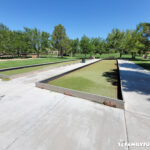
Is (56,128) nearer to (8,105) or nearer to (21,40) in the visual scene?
(8,105)

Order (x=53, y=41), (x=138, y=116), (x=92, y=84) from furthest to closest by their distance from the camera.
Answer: (x=53, y=41)
(x=92, y=84)
(x=138, y=116)

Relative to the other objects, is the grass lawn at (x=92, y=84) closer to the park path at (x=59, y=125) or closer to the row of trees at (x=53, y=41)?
the park path at (x=59, y=125)

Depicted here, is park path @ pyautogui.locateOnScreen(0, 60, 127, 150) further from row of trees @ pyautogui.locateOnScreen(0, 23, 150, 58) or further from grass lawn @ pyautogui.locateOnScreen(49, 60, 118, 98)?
row of trees @ pyautogui.locateOnScreen(0, 23, 150, 58)

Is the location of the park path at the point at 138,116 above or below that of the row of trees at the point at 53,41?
below

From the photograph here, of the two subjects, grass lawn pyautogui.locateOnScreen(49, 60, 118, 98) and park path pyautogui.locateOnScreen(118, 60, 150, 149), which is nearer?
park path pyautogui.locateOnScreen(118, 60, 150, 149)

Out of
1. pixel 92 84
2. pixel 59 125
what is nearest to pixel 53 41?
pixel 92 84

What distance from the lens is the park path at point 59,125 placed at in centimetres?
155

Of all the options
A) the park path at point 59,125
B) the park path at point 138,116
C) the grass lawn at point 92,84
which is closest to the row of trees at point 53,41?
the grass lawn at point 92,84

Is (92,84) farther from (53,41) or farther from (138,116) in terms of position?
(53,41)

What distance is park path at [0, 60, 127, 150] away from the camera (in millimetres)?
1548

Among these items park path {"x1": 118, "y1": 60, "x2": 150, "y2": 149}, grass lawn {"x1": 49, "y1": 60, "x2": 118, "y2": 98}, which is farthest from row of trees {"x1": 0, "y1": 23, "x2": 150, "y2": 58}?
park path {"x1": 118, "y1": 60, "x2": 150, "y2": 149}

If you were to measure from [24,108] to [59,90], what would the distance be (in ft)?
4.88

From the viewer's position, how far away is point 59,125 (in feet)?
6.50

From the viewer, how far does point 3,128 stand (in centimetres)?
189
